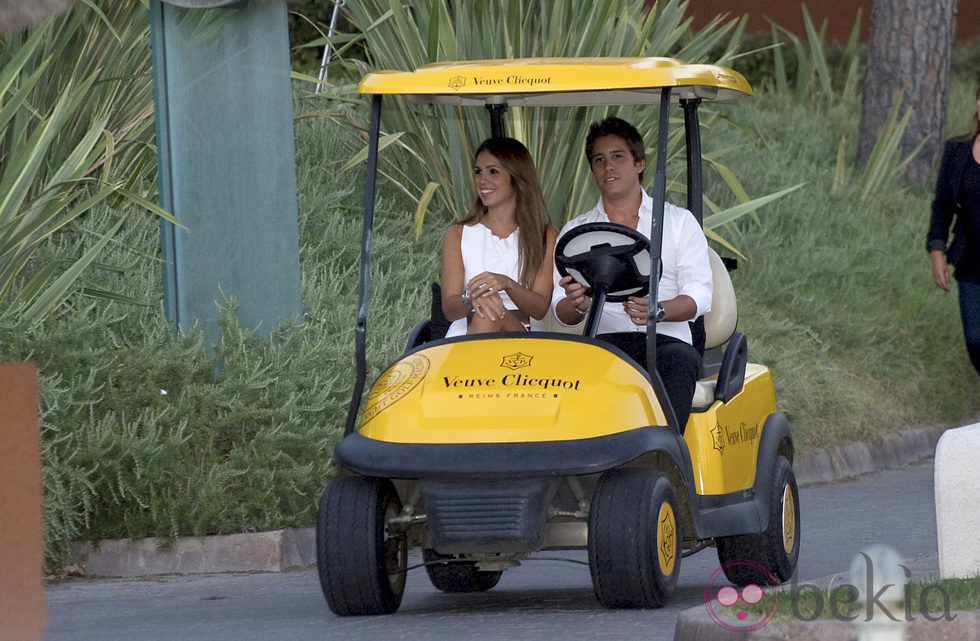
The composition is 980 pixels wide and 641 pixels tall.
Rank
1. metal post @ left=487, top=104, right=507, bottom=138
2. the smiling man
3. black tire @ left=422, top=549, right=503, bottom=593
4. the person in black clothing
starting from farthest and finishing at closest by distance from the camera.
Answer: the person in black clothing < metal post @ left=487, top=104, right=507, bottom=138 < black tire @ left=422, top=549, right=503, bottom=593 < the smiling man

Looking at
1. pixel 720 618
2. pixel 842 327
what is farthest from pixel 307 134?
pixel 720 618

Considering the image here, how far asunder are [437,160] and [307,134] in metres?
1.21

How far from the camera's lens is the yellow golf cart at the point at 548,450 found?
5094 millimetres

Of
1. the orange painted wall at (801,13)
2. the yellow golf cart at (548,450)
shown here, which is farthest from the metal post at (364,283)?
the orange painted wall at (801,13)

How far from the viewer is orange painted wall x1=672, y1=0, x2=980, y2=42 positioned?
711 inches

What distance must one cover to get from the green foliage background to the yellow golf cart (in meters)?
1.37

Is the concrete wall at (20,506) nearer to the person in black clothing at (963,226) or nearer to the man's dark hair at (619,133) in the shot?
the man's dark hair at (619,133)

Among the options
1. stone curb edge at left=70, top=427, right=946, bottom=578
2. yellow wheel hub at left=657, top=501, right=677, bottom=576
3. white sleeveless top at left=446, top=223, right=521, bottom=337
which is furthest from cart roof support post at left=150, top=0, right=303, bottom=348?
yellow wheel hub at left=657, top=501, right=677, bottom=576

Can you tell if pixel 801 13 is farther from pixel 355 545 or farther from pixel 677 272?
pixel 355 545

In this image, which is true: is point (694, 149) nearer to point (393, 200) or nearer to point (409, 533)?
point (409, 533)

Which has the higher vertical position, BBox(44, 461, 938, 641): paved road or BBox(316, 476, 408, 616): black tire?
BBox(316, 476, 408, 616): black tire

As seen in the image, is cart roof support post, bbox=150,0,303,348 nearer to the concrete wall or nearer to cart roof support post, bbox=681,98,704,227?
cart roof support post, bbox=681,98,704,227

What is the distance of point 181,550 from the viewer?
21.9ft

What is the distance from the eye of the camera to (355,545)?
526 centimetres
